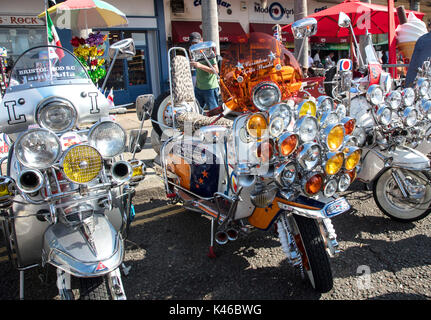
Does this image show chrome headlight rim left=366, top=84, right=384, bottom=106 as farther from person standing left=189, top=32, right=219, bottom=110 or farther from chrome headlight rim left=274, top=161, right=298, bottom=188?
person standing left=189, top=32, right=219, bottom=110

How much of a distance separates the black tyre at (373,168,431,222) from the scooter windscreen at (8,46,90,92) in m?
3.00

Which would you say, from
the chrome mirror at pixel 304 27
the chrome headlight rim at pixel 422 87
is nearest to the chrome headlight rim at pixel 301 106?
the chrome mirror at pixel 304 27

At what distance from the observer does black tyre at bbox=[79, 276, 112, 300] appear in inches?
72.2

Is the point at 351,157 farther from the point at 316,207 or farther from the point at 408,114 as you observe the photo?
the point at 408,114

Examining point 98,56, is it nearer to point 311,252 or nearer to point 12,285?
point 12,285

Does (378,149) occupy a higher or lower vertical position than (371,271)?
higher

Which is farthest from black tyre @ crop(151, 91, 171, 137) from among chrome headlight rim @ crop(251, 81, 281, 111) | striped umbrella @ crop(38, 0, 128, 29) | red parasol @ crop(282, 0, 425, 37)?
red parasol @ crop(282, 0, 425, 37)

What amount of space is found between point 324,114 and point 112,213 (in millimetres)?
1708

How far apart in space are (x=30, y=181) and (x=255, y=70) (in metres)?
1.78

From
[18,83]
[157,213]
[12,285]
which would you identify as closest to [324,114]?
[18,83]

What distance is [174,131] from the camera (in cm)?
358

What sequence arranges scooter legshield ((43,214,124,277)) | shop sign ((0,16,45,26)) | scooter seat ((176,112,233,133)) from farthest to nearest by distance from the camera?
shop sign ((0,16,45,26)) → scooter seat ((176,112,233,133)) → scooter legshield ((43,214,124,277))

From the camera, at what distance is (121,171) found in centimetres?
209

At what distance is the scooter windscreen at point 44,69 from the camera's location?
2270 millimetres
